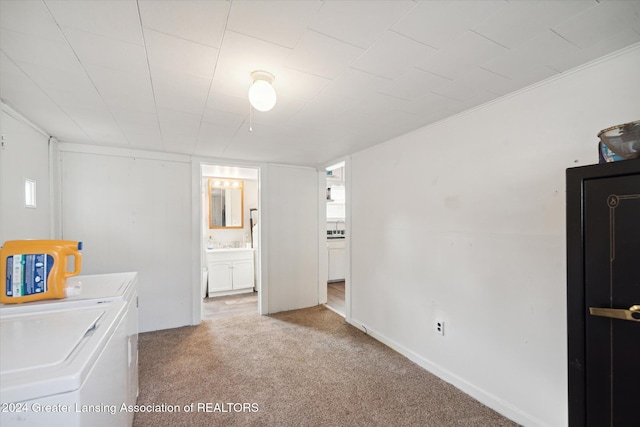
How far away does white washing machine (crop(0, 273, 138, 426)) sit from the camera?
63cm

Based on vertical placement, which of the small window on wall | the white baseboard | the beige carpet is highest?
the small window on wall

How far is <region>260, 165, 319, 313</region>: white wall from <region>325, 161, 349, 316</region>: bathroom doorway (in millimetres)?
483

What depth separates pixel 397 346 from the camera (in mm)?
2717

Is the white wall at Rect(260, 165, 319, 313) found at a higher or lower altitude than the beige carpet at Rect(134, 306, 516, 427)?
higher

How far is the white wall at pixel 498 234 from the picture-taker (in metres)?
1.53

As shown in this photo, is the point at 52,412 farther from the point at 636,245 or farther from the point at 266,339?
the point at 266,339

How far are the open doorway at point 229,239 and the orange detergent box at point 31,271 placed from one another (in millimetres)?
2965

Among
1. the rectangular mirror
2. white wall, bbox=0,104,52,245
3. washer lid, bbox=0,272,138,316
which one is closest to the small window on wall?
white wall, bbox=0,104,52,245

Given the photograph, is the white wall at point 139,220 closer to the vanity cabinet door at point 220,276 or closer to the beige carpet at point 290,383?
the beige carpet at point 290,383

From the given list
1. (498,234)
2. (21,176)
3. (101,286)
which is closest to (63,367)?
(101,286)

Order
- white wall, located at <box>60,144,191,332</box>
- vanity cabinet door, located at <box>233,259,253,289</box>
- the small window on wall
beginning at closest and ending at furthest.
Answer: the small window on wall < white wall, located at <box>60,144,191,332</box> < vanity cabinet door, located at <box>233,259,253,289</box>

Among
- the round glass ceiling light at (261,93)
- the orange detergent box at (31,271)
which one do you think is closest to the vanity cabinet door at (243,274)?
the orange detergent box at (31,271)

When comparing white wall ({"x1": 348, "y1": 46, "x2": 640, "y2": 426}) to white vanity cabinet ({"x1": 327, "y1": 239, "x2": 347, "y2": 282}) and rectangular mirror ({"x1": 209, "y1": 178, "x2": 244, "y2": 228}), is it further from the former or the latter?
rectangular mirror ({"x1": 209, "y1": 178, "x2": 244, "y2": 228})

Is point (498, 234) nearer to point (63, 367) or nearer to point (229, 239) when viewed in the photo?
point (63, 367)
